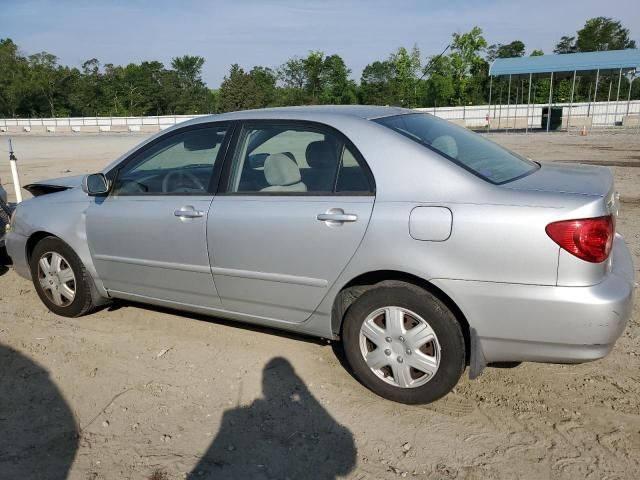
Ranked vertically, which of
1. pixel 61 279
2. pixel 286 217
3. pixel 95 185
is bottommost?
pixel 61 279

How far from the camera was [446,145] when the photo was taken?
3285 mm

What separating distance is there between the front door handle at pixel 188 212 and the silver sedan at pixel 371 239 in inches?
0.5

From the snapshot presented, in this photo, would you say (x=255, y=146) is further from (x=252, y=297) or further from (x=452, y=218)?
(x=452, y=218)

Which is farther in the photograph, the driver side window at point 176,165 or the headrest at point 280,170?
the driver side window at point 176,165

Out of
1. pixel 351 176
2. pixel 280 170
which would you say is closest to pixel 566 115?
pixel 280 170

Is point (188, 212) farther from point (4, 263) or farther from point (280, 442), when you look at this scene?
point (4, 263)

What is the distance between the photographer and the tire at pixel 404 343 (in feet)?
9.83

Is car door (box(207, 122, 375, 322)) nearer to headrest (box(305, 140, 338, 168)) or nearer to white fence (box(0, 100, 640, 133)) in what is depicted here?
headrest (box(305, 140, 338, 168))

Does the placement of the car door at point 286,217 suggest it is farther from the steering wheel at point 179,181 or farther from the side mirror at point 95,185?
the side mirror at point 95,185

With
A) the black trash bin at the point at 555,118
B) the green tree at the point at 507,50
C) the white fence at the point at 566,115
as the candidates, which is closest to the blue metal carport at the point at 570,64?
the black trash bin at the point at 555,118

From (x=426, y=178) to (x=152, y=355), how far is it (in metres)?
2.32

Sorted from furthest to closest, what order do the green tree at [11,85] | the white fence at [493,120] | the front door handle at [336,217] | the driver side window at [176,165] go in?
the green tree at [11,85]
the white fence at [493,120]
the driver side window at [176,165]
the front door handle at [336,217]

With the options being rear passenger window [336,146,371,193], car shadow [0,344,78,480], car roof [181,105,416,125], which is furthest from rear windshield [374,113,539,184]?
car shadow [0,344,78,480]

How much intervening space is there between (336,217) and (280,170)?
2.17 ft
